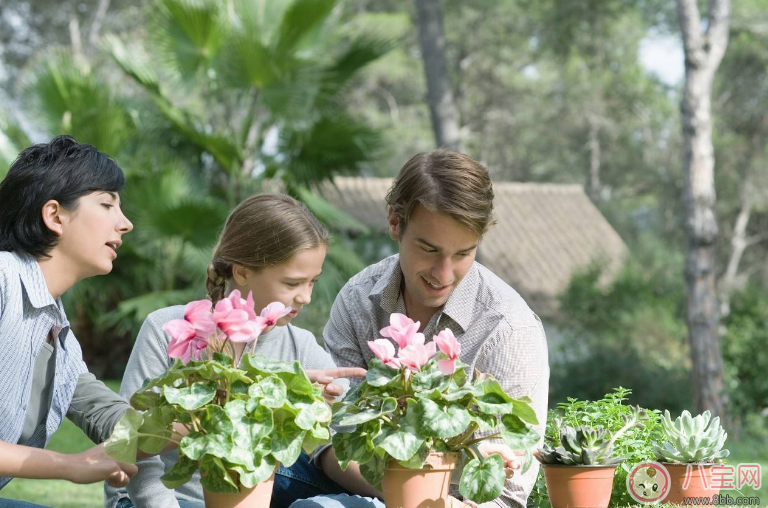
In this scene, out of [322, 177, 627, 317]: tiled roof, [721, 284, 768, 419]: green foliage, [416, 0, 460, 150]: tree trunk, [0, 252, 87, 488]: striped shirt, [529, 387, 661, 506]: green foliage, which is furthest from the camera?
[322, 177, 627, 317]: tiled roof

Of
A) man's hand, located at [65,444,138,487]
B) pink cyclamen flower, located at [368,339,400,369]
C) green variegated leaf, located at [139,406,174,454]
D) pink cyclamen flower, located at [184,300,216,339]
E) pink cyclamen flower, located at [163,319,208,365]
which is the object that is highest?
pink cyclamen flower, located at [368,339,400,369]

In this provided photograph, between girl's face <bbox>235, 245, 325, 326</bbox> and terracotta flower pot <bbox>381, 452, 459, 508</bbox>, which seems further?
girl's face <bbox>235, 245, 325, 326</bbox>

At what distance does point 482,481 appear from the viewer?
199cm

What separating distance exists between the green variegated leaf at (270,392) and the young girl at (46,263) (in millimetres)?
700

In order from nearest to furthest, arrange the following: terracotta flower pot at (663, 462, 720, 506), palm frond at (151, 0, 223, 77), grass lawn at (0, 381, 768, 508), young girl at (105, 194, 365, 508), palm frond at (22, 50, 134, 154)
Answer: young girl at (105, 194, 365, 508) → terracotta flower pot at (663, 462, 720, 506) → grass lawn at (0, 381, 768, 508) → palm frond at (151, 0, 223, 77) → palm frond at (22, 50, 134, 154)

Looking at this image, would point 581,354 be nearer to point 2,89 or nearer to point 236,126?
point 236,126

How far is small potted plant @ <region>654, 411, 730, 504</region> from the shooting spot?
2.60 m

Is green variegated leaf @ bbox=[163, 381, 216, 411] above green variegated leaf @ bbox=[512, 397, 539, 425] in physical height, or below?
below

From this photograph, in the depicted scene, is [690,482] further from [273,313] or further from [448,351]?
[273,313]

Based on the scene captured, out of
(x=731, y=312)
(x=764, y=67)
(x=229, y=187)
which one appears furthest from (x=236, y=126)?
(x=764, y=67)

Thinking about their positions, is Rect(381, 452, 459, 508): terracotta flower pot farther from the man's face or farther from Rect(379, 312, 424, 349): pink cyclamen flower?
the man's face

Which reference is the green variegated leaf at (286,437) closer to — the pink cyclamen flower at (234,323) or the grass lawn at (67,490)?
the pink cyclamen flower at (234,323)

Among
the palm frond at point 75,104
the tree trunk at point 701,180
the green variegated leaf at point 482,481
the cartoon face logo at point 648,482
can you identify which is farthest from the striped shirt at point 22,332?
the tree trunk at point 701,180

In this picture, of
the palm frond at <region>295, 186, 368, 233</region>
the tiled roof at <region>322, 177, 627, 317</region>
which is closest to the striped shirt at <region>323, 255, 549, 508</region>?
the palm frond at <region>295, 186, 368, 233</region>
